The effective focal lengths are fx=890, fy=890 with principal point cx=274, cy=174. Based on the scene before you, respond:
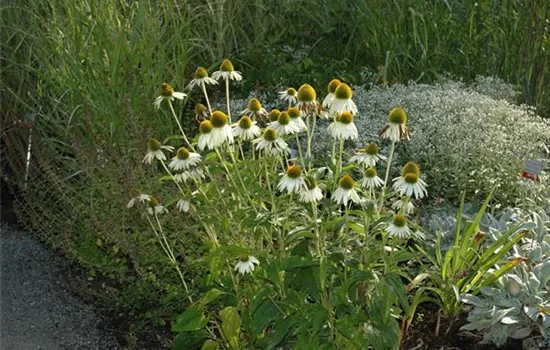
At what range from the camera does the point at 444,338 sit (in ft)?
11.1

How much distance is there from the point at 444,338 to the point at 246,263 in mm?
924

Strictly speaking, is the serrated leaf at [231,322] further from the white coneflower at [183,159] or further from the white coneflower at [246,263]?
the white coneflower at [183,159]

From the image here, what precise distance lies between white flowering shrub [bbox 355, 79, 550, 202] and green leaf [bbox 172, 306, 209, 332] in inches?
60.5

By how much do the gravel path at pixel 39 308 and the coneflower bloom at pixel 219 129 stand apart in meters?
1.17

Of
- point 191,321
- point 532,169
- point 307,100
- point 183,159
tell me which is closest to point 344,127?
point 307,100

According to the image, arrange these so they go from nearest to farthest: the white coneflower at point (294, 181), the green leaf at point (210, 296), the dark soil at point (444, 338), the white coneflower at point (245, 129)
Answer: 1. the white coneflower at point (294, 181)
2. the white coneflower at point (245, 129)
3. the green leaf at point (210, 296)
4. the dark soil at point (444, 338)

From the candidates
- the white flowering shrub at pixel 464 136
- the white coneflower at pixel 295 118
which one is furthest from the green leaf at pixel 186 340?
the white flowering shrub at pixel 464 136

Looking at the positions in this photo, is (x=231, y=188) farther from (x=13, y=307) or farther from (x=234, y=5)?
(x=234, y=5)

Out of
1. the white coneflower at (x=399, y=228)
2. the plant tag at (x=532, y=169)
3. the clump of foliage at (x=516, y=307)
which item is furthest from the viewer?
the plant tag at (x=532, y=169)

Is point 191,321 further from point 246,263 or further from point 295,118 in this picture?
point 295,118

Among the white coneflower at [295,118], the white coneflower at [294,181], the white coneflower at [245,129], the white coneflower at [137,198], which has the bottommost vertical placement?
the white coneflower at [137,198]

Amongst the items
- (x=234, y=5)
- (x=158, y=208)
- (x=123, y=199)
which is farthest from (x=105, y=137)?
(x=234, y=5)

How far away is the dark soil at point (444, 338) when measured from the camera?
334 centimetres

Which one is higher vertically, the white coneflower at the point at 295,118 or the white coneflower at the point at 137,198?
the white coneflower at the point at 295,118
